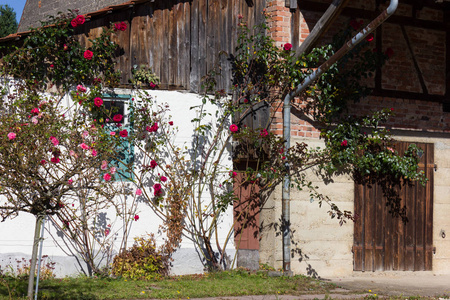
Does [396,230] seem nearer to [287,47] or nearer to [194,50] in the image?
[287,47]

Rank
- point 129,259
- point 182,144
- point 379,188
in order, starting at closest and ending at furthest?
point 129,259 < point 182,144 < point 379,188

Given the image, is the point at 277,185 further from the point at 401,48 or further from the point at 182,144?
the point at 401,48

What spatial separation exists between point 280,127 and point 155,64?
2212 mm

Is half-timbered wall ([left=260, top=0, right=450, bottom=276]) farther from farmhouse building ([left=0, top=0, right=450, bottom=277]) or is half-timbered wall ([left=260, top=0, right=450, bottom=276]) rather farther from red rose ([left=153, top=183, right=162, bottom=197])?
red rose ([left=153, top=183, right=162, bottom=197])

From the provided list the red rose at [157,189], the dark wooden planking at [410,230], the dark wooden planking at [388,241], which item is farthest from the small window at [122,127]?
the dark wooden planking at [410,230]

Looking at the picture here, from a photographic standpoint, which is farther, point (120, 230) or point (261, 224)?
point (261, 224)

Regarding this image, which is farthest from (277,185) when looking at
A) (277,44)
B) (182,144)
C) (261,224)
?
(277,44)

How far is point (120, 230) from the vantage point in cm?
886

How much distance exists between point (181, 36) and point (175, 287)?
3987mm

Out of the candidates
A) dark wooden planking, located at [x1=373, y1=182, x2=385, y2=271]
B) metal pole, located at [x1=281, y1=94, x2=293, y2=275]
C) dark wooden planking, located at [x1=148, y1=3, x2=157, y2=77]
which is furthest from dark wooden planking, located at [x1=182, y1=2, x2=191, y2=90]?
dark wooden planking, located at [x1=373, y1=182, x2=385, y2=271]

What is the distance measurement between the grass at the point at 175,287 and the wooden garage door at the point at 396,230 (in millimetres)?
1608

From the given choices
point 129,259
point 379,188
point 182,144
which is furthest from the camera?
point 379,188

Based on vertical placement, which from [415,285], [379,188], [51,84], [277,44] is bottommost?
[415,285]

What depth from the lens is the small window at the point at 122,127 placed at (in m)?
8.95
